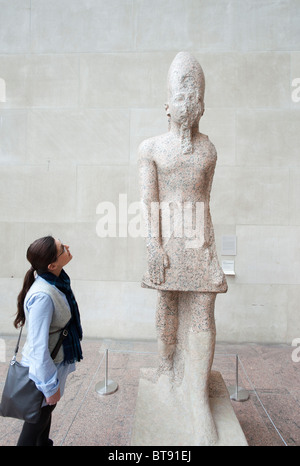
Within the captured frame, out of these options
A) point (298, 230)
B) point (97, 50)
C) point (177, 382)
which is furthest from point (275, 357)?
point (97, 50)

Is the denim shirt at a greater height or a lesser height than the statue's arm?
lesser

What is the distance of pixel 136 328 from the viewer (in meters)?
4.01

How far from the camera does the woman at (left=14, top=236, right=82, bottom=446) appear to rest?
1557 mm

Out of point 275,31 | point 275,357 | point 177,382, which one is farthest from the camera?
point 275,31

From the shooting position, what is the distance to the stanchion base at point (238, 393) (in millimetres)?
2744

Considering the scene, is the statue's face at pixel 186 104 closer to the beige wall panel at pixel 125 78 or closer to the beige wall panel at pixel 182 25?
the beige wall panel at pixel 125 78

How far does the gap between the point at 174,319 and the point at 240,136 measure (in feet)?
8.91

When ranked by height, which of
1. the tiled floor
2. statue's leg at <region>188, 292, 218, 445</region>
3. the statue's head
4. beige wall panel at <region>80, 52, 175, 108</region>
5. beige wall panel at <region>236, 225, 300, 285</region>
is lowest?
the tiled floor

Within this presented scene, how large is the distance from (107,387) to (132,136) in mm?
2965

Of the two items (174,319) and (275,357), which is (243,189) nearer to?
(275,357)

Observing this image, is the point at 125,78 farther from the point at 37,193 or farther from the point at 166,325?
the point at 166,325

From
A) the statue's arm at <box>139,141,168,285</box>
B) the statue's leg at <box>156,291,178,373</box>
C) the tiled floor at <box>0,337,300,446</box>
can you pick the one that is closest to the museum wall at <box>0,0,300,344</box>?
the tiled floor at <box>0,337,300,446</box>

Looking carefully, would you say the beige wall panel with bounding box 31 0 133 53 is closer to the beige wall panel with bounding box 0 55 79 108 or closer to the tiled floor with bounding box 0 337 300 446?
the beige wall panel with bounding box 0 55 79 108

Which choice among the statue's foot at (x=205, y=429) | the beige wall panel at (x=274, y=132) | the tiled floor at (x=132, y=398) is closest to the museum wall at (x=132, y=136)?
the beige wall panel at (x=274, y=132)
